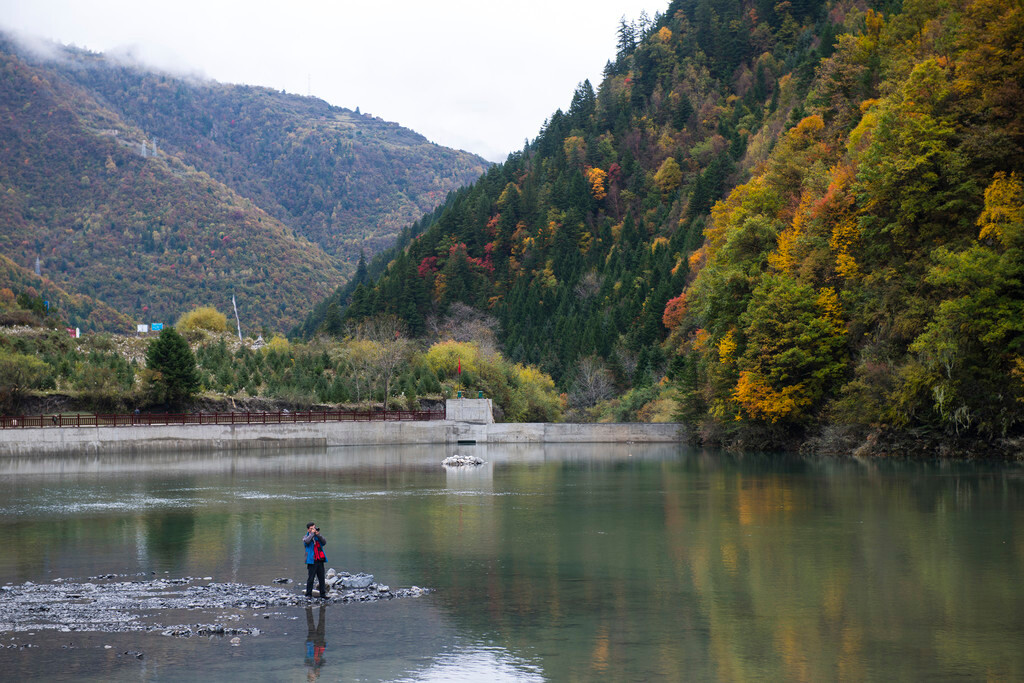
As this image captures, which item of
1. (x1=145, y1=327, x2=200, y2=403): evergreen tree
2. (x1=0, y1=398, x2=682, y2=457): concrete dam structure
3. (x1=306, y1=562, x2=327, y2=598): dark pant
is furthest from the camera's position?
(x1=145, y1=327, x2=200, y2=403): evergreen tree

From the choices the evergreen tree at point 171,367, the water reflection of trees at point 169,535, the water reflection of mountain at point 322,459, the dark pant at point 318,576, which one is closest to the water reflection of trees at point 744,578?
the dark pant at point 318,576

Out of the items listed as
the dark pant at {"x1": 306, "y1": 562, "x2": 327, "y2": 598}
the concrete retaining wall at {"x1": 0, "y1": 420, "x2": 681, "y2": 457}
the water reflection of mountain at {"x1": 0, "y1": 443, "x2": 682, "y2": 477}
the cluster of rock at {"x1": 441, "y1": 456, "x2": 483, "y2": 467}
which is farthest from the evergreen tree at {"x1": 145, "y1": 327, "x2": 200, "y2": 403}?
the dark pant at {"x1": 306, "y1": 562, "x2": 327, "y2": 598}

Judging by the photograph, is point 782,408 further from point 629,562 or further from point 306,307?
point 306,307

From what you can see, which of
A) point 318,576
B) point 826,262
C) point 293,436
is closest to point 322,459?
point 293,436

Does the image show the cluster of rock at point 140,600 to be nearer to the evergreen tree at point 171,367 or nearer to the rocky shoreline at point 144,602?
the rocky shoreline at point 144,602

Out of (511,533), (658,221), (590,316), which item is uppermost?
(658,221)

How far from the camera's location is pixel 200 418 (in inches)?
2520

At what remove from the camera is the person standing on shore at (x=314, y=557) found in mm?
17156

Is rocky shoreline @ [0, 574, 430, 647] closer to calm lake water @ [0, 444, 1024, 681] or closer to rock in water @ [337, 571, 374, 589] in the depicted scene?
Result: rock in water @ [337, 571, 374, 589]

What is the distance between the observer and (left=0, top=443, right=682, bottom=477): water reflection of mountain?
4819cm

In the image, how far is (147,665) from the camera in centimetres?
1346

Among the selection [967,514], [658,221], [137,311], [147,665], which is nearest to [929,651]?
[147,665]

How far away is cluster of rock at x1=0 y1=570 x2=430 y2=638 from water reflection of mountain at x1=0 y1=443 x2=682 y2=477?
27.7 meters

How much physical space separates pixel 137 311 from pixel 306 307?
2553 cm
